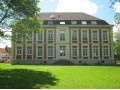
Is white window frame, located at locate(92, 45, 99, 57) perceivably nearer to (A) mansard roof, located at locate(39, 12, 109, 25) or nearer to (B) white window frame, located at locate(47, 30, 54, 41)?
(A) mansard roof, located at locate(39, 12, 109, 25)

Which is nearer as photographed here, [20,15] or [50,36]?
[20,15]

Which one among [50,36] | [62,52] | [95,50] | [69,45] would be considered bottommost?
[62,52]

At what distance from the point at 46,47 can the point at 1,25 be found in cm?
1880

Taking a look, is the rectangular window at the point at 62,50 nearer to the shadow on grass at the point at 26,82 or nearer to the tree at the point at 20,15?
the tree at the point at 20,15

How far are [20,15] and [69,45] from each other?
21.8 metres

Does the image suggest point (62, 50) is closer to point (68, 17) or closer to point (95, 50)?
point (95, 50)

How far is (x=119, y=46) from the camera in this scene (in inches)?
1722

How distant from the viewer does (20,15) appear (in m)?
21.7

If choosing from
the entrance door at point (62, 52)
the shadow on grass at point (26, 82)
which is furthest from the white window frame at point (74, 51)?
the shadow on grass at point (26, 82)

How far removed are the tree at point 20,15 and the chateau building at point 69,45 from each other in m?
17.4

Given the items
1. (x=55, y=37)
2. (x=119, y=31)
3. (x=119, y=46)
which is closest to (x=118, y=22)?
(x=119, y=31)

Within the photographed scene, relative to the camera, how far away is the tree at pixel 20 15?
796 inches

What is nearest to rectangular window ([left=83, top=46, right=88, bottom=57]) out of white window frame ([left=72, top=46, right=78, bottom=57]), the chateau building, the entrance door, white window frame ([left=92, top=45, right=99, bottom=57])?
the chateau building

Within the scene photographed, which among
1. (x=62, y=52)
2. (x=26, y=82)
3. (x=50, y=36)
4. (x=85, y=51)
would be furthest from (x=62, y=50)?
(x=26, y=82)
